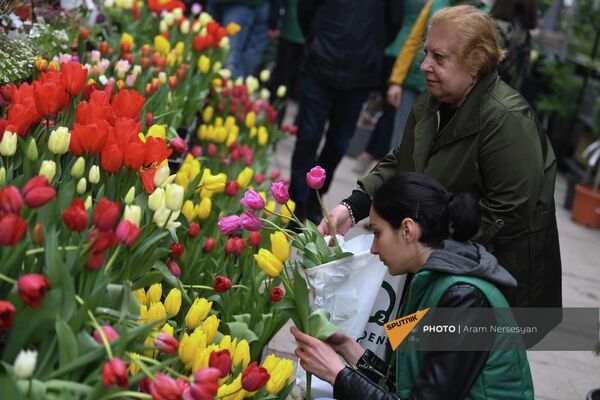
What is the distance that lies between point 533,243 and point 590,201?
5.94 metres

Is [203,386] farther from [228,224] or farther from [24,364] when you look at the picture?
[228,224]

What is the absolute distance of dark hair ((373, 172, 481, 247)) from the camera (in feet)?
8.35

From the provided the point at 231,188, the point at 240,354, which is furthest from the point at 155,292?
the point at 231,188

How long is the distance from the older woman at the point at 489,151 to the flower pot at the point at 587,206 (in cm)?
578

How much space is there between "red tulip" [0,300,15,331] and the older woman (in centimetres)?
158

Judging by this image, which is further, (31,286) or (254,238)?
(254,238)

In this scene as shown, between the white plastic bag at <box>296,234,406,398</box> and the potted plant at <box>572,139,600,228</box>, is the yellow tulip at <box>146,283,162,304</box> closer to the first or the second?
the white plastic bag at <box>296,234,406,398</box>

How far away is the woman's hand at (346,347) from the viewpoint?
2760mm

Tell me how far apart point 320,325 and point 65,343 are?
913 mm

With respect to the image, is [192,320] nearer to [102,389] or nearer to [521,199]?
[102,389]

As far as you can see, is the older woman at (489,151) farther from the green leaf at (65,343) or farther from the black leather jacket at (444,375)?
the green leaf at (65,343)

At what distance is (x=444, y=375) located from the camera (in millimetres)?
2348

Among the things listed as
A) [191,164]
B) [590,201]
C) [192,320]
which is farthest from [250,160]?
[590,201]

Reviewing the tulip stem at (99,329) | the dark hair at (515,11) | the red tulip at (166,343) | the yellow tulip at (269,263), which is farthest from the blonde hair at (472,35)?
the dark hair at (515,11)
